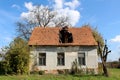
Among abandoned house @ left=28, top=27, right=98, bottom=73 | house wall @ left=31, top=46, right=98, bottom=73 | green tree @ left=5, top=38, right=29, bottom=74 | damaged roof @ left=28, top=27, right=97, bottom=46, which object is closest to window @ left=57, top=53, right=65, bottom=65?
abandoned house @ left=28, top=27, right=98, bottom=73

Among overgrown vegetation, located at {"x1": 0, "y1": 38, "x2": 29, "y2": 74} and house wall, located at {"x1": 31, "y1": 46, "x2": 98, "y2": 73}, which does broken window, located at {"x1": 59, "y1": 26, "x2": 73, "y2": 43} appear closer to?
house wall, located at {"x1": 31, "y1": 46, "x2": 98, "y2": 73}

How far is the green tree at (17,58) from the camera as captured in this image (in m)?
29.4

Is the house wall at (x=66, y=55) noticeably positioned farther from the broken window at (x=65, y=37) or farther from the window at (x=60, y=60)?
the broken window at (x=65, y=37)

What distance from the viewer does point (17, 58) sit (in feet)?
96.4

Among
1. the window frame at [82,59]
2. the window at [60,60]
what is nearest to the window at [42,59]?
the window at [60,60]

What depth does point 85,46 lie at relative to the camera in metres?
32.6

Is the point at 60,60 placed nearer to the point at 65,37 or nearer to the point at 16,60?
the point at 65,37

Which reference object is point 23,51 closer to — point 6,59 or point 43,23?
point 6,59

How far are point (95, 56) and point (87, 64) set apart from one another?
138 centimetres

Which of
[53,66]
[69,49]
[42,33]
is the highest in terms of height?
[42,33]

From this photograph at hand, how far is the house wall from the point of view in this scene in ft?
105

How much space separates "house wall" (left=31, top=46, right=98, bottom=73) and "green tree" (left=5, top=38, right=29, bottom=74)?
2379 mm

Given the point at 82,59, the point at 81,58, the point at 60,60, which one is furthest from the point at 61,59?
the point at 82,59

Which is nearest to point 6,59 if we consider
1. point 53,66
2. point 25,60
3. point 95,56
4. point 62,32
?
point 25,60
